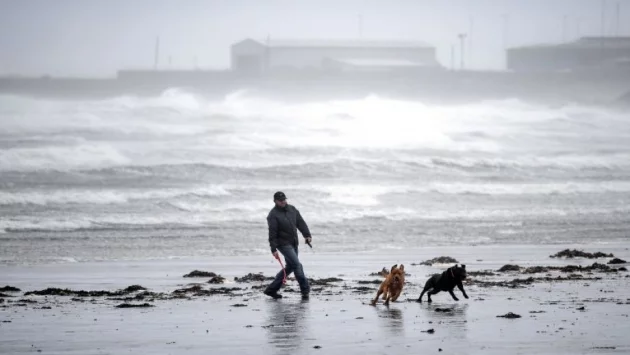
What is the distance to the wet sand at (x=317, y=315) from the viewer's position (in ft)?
34.3

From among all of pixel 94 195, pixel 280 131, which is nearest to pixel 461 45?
pixel 280 131

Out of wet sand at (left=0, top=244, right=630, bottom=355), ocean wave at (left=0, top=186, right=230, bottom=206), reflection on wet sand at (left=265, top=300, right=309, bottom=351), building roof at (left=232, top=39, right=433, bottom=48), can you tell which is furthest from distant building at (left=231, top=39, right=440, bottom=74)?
reflection on wet sand at (left=265, top=300, right=309, bottom=351)

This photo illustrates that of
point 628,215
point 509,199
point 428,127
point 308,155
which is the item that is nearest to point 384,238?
point 628,215

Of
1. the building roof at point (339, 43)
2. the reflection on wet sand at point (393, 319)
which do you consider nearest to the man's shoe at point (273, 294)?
the reflection on wet sand at point (393, 319)

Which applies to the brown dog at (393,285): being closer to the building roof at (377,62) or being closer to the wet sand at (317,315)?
the wet sand at (317,315)

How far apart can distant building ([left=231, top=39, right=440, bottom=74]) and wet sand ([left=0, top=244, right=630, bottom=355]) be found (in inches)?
3443

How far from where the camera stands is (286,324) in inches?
472

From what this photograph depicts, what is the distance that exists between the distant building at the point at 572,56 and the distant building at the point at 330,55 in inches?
348

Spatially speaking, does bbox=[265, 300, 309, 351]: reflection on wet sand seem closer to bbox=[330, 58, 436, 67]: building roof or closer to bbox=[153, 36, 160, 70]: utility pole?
bbox=[330, 58, 436, 67]: building roof

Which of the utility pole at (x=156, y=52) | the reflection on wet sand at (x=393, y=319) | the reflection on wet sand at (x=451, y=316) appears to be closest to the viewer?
the reflection on wet sand at (x=451, y=316)

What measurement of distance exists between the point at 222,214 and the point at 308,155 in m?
26.5

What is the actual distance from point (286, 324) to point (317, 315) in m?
0.76

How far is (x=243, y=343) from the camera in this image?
35.0 feet

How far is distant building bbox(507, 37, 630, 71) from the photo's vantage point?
370 feet
